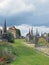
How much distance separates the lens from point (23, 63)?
23.3 metres

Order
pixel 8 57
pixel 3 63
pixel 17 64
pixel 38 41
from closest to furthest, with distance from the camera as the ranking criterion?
pixel 3 63 → pixel 17 64 → pixel 8 57 → pixel 38 41

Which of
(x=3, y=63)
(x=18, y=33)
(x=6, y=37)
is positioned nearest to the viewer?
(x=3, y=63)

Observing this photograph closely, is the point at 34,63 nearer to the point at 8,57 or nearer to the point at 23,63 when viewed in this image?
the point at 23,63

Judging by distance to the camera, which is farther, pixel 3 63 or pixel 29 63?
pixel 29 63

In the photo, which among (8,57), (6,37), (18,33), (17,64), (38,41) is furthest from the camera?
(18,33)

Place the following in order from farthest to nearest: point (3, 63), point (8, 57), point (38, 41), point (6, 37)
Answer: point (38, 41) → point (6, 37) → point (8, 57) → point (3, 63)

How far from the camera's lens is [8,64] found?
21.9 metres

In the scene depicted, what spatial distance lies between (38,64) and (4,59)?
3.24m

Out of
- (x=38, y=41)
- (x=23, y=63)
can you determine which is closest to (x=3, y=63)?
(x=23, y=63)

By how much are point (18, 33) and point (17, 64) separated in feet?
310

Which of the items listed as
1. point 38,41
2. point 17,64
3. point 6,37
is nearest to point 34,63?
point 17,64

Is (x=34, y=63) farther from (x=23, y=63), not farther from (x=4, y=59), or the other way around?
(x=4, y=59)

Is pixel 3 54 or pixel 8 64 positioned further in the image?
pixel 3 54

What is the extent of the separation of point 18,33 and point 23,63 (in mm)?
93809
